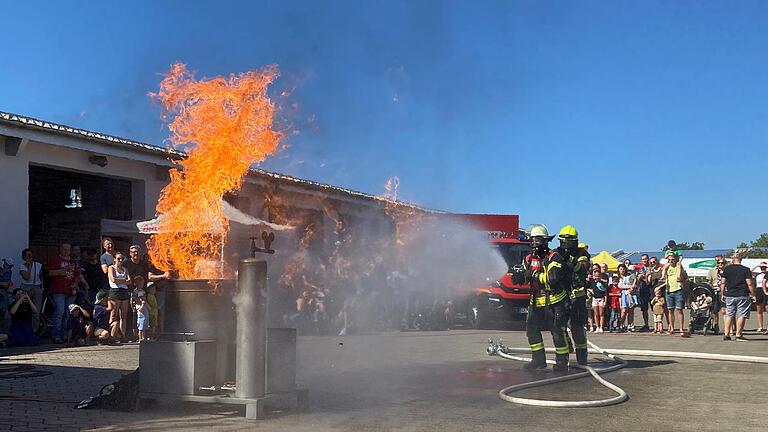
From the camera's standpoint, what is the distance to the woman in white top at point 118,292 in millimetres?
14273

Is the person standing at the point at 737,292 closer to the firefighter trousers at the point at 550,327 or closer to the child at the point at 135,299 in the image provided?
the firefighter trousers at the point at 550,327

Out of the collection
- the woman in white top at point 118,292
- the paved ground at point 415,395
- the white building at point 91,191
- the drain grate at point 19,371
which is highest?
the white building at point 91,191

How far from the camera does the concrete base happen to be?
266 inches

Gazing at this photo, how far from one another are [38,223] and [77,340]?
9.22 meters

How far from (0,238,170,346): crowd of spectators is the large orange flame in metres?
5.91

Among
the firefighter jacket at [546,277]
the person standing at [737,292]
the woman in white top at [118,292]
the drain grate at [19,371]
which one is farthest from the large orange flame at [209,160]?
the person standing at [737,292]

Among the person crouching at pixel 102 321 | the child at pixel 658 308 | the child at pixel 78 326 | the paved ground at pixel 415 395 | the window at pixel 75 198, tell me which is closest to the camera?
the paved ground at pixel 415 395

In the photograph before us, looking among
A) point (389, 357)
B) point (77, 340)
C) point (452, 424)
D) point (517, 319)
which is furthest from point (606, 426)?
point (517, 319)

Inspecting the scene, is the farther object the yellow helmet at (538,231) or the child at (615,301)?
the child at (615,301)

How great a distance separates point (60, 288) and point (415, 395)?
8.86 meters

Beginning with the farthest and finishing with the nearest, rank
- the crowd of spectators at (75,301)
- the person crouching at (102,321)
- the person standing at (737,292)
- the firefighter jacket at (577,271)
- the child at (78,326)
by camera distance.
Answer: the person standing at (737,292), the person crouching at (102,321), the child at (78,326), the crowd of spectators at (75,301), the firefighter jacket at (577,271)

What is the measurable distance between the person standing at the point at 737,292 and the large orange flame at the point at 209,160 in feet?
40.4

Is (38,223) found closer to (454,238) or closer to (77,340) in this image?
(77,340)

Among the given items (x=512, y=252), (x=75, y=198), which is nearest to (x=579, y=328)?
(x=512, y=252)
